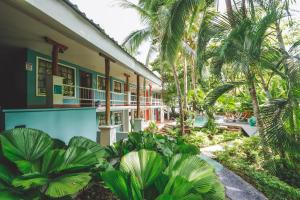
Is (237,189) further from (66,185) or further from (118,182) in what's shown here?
(66,185)

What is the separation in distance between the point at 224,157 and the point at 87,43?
23.8ft

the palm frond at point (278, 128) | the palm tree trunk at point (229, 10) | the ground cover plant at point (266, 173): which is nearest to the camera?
the palm frond at point (278, 128)

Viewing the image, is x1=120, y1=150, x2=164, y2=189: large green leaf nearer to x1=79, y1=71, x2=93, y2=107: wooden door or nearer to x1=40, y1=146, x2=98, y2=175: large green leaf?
x1=40, y1=146, x2=98, y2=175: large green leaf

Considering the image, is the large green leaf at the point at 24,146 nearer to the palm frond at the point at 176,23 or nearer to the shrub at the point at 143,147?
the shrub at the point at 143,147

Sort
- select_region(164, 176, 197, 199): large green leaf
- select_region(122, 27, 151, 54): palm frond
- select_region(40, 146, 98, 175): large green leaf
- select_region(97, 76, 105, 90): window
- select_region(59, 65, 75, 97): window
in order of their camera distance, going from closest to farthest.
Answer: select_region(164, 176, 197, 199): large green leaf
select_region(40, 146, 98, 175): large green leaf
select_region(59, 65, 75, 97): window
select_region(97, 76, 105, 90): window
select_region(122, 27, 151, 54): palm frond

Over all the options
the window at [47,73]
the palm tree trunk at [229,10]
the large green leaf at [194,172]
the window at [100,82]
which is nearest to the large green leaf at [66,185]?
the large green leaf at [194,172]

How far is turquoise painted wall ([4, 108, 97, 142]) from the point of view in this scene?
370 cm

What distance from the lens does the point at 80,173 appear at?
7.97 ft

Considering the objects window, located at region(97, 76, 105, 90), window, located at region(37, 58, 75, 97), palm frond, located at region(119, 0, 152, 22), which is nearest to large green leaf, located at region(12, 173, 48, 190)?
window, located at region(37, 58, 75, 97)

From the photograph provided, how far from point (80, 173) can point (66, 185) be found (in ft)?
0.83

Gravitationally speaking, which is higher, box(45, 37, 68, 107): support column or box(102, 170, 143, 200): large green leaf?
box(45, 37, 68, 107): support column

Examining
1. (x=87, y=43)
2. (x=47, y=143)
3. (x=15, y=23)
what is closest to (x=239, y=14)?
(x=87, y=43)

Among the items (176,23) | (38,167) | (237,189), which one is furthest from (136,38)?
(38,167)

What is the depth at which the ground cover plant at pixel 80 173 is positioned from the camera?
86.6 inches
